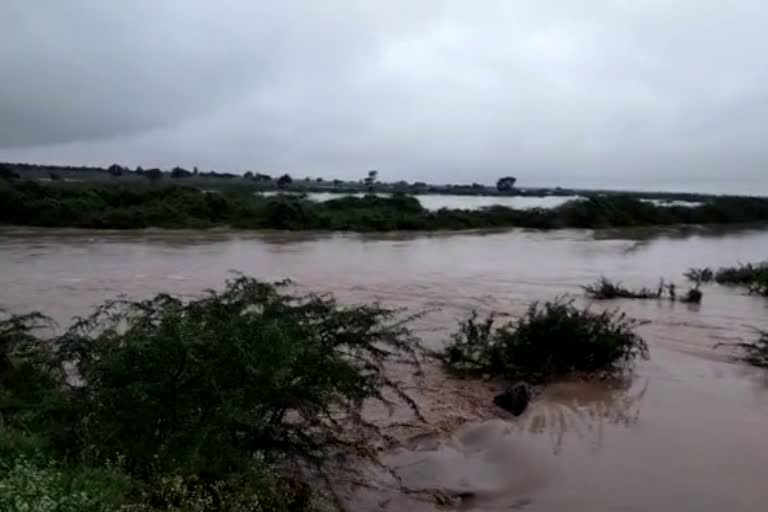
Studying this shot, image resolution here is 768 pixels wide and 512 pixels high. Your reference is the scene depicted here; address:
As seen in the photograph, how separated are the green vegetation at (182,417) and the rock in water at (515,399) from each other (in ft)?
7.43

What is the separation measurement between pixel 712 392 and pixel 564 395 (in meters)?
1.87

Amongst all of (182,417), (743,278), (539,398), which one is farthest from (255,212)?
(182,417)

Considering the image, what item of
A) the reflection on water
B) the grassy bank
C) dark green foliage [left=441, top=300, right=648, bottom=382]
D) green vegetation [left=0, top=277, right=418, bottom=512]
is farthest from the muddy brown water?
the grassy bank

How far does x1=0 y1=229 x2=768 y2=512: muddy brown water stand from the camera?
638cm

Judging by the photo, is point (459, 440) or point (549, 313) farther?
point (549, 313)

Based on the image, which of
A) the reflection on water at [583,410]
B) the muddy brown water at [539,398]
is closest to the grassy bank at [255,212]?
the muddy brown water at [539,398]

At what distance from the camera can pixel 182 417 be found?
5.19 m

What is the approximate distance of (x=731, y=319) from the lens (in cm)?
1476

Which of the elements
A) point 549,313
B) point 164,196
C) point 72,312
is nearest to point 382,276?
point 72,312

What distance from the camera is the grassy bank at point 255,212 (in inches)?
1531

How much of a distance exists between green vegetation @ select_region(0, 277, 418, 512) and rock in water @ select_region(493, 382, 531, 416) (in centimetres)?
227

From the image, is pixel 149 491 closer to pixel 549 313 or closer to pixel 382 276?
pixel 549 313

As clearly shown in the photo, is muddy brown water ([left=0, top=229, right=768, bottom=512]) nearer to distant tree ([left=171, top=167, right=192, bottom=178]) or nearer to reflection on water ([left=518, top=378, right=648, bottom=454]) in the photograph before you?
reflection on water ([left=518, top=378, right=648, bottom=454])

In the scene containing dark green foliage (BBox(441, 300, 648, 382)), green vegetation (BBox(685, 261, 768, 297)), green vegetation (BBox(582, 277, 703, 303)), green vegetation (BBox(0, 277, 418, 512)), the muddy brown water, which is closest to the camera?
green vegetation (BBox(0, 277, 418, 512))
